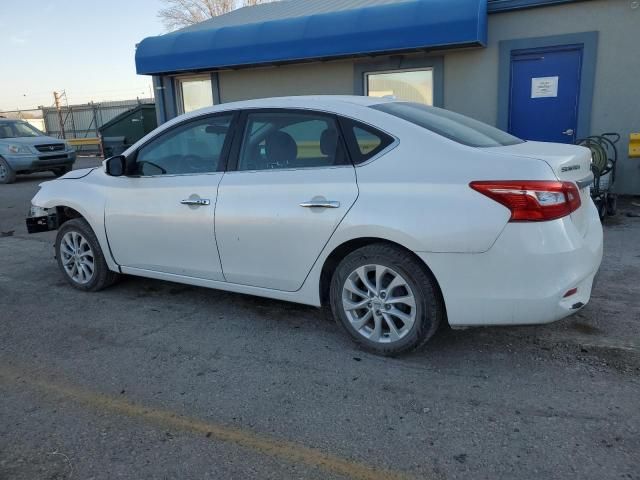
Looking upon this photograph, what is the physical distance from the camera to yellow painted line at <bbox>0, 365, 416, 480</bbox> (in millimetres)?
2375


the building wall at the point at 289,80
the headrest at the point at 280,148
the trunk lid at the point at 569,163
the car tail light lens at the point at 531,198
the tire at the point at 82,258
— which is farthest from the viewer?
the building wall at the point at 289,80

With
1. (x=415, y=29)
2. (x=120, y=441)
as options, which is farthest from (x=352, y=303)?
(x=415, y=29)

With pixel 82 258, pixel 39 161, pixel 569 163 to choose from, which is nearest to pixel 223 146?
pixel 82 258

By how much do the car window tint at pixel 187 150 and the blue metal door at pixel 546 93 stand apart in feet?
21.7

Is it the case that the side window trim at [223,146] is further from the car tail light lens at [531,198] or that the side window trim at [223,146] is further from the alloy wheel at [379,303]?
the car tail light lens at [531,198]

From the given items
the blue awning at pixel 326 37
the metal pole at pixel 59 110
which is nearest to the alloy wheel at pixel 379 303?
the blue awning at pixel 326 37

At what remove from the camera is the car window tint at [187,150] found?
4.05 metres

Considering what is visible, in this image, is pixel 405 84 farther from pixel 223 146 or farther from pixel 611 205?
pixel 223 146

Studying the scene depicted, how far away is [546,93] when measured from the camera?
346 inches

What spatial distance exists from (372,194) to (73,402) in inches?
83.3

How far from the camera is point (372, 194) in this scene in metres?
3.24

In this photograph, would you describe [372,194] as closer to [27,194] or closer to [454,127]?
[454,127]

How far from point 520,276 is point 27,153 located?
1484 centimetres

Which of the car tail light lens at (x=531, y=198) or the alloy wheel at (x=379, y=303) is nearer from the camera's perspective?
the car tail light lens at (x=531, y=198)
